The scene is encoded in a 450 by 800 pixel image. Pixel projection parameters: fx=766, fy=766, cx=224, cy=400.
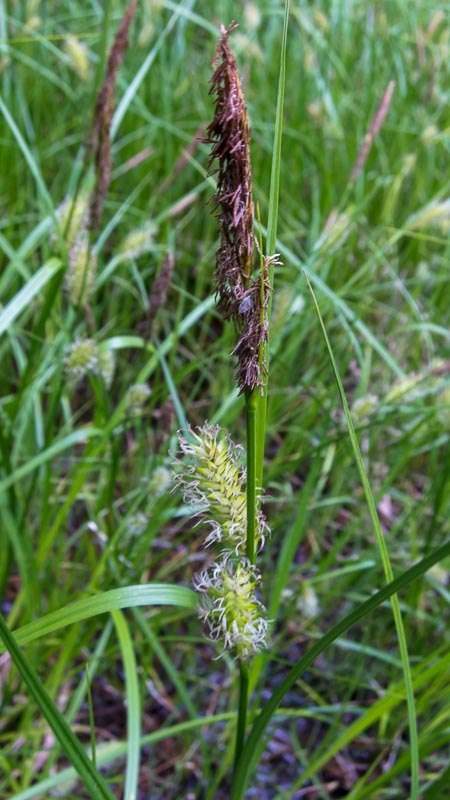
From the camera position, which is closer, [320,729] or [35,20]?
[320,729]

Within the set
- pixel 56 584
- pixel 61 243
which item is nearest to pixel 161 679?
pixel 56 584

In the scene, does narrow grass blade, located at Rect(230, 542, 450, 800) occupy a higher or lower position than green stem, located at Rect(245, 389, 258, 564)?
lower

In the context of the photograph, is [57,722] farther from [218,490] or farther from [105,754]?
[105,754]

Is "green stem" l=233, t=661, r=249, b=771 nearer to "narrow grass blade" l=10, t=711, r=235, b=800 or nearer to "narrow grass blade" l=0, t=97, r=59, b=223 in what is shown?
"narrow grass blade" l=10, t=711, r=235, b=800

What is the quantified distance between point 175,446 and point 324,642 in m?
0.98

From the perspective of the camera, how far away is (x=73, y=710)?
1.35 meters

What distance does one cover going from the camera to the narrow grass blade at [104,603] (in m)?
0.69

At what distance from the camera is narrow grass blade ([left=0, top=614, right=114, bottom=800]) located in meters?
0.62

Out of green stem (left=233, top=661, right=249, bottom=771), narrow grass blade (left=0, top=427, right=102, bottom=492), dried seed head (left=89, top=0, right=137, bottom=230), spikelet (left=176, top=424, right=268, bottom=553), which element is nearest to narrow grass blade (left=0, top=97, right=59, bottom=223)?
dried seed head (left=89, top=0, right=137, bottom=230)

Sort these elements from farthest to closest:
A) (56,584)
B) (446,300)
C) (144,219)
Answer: (446,300)
(144,219)
(56,584)

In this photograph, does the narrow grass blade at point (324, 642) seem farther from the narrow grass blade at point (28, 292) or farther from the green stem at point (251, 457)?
the narrow grass blade at point (28, 292)

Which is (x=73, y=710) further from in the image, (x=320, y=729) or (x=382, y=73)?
(x=382, y=73)

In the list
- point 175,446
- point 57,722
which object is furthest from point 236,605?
point 175,446

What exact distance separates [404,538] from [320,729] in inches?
19.7
